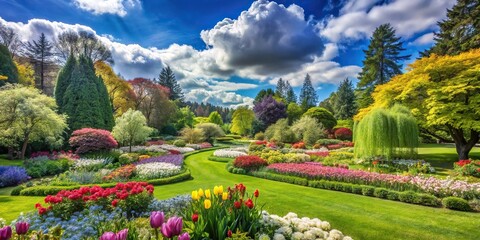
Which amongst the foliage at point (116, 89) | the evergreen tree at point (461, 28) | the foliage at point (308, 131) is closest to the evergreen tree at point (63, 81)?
the foliage at point (116, 89)

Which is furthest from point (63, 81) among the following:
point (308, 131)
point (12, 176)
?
point (308, 131)

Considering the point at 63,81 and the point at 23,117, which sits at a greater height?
the point at 63,81

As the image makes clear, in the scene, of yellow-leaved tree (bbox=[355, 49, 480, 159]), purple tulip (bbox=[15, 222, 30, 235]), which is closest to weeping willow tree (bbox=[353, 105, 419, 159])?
yellow-leaved tree (bbox=[355, 49, 480, 159])

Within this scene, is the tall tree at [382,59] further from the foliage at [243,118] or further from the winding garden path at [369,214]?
the winding garden path at [369,214]

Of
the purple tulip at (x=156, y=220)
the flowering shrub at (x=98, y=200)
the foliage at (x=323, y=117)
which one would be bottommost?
the flowering shrub at (x=98, y=200)

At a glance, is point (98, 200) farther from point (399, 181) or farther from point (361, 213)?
point (399, 181)

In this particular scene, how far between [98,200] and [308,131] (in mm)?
28275

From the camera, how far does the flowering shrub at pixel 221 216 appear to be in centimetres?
355

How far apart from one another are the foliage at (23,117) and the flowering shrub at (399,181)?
15632mm

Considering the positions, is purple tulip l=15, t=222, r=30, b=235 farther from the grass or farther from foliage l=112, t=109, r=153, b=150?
foliage l=112, t=109, r=153, b=150

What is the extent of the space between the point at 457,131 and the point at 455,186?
32.2ft

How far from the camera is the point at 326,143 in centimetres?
2878

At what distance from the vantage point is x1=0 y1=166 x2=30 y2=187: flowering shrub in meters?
11.2

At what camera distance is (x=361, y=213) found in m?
7.21
